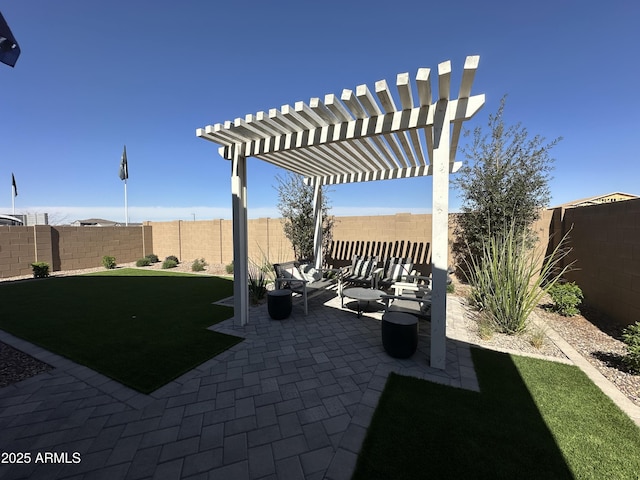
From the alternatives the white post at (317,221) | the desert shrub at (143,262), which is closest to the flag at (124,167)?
the desert shrub at (143,262)

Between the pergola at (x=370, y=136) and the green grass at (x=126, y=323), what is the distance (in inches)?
39.7

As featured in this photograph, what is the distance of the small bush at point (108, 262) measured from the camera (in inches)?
442

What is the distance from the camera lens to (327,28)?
5.18 m

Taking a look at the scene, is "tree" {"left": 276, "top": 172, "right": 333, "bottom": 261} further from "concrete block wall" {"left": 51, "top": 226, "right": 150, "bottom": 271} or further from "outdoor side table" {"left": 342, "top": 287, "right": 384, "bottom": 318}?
"concrete block wall" {"left": 51, "top": 226, "right": 150, "bottom": 271}

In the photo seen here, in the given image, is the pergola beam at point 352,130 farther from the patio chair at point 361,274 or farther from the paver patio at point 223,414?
the patio chair at point 361,274

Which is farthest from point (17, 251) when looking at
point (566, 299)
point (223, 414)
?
point (566, 299)

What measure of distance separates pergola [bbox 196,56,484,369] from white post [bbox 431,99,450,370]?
1cm

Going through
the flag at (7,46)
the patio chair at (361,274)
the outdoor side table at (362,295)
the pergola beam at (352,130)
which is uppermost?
the flag at (7,46)

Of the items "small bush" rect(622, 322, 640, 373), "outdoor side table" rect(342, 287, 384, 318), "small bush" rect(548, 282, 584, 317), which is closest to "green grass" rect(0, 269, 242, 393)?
"outdoor side table" rect(342, 287, 384, 318)

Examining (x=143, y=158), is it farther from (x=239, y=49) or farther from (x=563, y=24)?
(x=563, y=24)

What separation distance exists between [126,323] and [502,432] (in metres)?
5.46

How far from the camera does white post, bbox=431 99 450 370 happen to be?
2.83 m

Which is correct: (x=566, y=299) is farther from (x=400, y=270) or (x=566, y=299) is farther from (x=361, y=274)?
(x=361, y=274)

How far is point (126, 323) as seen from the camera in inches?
175
